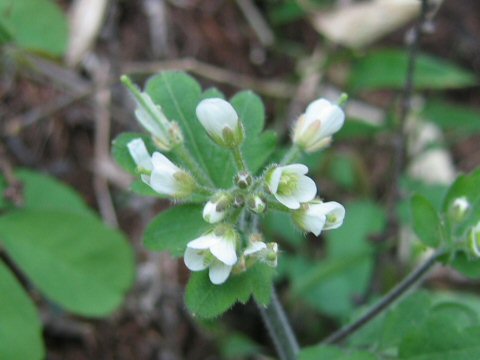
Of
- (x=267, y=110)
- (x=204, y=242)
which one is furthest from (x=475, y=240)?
(x=267, y=110)

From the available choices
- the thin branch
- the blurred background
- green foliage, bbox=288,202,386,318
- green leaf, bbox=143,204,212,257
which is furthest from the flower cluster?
the thin branch

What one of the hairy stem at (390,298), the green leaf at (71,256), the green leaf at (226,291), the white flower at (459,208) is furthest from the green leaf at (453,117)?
the green leaf at (226,291)

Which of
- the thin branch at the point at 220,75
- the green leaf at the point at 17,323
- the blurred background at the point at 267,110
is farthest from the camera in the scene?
the thin branch at the point at 220,75

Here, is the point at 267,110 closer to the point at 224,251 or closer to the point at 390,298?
the point at 390,298

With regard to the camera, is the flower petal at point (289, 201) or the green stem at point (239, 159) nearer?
the flower petal at point (289, 201)

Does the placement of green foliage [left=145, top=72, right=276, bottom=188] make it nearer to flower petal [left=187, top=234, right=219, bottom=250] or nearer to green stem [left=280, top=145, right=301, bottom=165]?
green stem [left=280, top=145, right=301, bottom=165]

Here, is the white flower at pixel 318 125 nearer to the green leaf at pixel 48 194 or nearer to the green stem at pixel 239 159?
the green stem at pixel 239 159

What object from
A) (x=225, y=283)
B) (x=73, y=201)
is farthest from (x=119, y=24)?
(x=225, y=283)

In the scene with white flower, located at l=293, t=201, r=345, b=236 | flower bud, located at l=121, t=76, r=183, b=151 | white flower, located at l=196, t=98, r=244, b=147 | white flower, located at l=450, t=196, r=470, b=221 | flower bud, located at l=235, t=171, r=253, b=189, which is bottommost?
white flower, located at l=450, t=196, r=470, b=221
